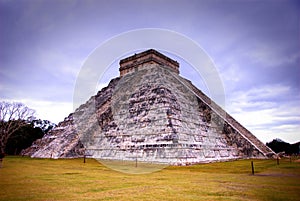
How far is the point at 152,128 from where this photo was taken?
16.5 meters

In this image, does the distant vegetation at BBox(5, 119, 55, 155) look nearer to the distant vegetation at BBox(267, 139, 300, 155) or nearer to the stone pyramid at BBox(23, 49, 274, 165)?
the stone pyramid at BBox(23, 49, 274, 165)

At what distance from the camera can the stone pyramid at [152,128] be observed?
15276 mm

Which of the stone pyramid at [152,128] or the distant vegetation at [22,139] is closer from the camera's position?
the stone pyramid at [152,128]

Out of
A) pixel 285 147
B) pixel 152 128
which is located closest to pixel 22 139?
pixel 152 128

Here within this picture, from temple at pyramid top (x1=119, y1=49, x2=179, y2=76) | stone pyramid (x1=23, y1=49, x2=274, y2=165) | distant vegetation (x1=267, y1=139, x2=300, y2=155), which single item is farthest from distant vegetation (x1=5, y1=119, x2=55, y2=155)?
distant vegetation (x1=267, y1=139, x2=300, y2=155)

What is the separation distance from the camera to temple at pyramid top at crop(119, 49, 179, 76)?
25.1 meters

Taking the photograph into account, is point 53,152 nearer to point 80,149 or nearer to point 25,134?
point 80,149

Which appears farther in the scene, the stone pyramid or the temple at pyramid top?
the temple at pyramid top

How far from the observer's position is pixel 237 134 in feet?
64.9

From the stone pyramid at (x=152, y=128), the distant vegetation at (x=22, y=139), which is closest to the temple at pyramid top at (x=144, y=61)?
the stone pyramid at (x=152, y=128)

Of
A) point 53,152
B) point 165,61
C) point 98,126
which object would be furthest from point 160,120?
point 165,61

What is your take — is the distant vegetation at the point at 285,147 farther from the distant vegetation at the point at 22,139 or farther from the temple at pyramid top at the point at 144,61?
the distant vegetation at the point at 22,139

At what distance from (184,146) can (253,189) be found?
7645 mm

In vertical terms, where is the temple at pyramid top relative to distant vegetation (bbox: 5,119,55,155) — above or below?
above
